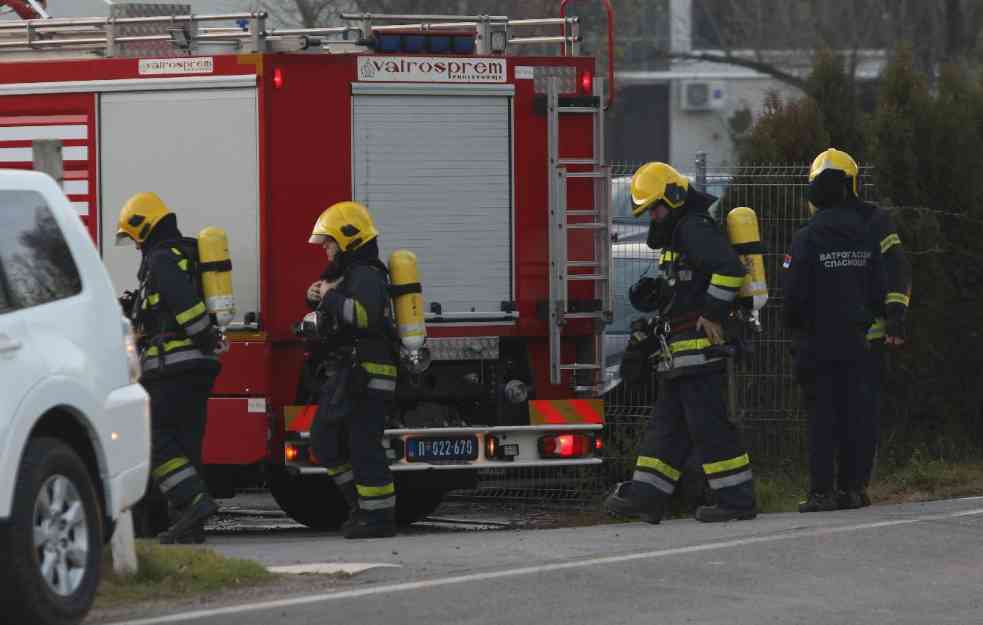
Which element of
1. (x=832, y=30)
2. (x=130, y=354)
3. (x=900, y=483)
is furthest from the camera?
(x=832, y=30)

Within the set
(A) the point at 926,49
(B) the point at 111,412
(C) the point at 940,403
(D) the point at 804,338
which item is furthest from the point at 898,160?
(A) the point at 926,49

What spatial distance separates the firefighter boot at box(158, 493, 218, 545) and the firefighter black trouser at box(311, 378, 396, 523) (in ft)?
2.03

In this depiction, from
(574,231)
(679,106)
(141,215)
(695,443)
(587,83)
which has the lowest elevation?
(695,443)

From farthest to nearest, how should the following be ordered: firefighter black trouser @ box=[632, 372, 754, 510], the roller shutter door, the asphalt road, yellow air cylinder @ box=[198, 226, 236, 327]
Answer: the roller shutter door, yellow air cylinder @ box=[198, 226, 236, 327], firefighter black trouser @ box=[632, 372, 754, 510], the asphalt road

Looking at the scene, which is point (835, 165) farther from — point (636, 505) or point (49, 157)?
point (49, 157)

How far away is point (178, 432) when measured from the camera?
10383 millimetres

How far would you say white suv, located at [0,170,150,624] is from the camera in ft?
21.4

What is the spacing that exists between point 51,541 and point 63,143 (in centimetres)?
497

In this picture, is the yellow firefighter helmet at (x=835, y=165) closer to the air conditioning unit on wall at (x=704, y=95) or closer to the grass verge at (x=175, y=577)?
the grass verge at (x=175, y=577)

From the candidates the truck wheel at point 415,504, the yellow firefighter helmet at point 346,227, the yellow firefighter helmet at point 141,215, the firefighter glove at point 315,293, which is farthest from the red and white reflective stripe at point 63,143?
the truck wheel at point 415,504

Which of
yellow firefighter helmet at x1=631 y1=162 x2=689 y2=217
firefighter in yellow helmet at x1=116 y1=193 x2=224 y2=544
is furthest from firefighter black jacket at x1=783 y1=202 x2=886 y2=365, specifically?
firefighter in yellow helmet at x1=116 y1=193 x2=224 y2=544

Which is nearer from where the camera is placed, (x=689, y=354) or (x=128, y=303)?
(x=689, y=354)

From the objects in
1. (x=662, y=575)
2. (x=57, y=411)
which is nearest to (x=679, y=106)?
(x=662, y=575)

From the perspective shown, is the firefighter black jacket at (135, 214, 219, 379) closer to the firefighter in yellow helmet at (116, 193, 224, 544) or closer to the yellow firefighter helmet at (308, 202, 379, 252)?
the firefighter in yellow helmet at (116, 193, 224, 544)
